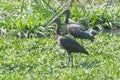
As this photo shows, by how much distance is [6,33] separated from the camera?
1245cm

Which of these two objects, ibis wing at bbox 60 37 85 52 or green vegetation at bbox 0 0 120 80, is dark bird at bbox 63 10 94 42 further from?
ibis wing at bbox 60 37 85 52

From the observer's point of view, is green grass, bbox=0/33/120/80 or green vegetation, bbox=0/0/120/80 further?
green vegetation, bbox=0/0/120/80

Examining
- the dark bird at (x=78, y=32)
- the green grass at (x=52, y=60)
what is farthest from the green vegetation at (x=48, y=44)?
the dark bird at (x=78, y=32)

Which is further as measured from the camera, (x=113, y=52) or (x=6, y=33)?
(x=6, y=33)

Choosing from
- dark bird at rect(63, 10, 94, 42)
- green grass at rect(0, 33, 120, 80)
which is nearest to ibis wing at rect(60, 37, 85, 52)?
green grass at rect(0, 33, 120, 80)

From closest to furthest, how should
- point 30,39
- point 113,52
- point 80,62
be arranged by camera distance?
point 80,62 → point 113,52 → point 30,39

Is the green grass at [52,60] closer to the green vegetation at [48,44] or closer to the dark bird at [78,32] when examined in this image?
the green vegetation at [48,44]

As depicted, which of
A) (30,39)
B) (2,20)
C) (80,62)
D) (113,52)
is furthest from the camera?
(2,20)

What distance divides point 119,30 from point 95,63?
9.69 feet

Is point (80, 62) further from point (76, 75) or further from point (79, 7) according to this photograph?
point (79, 7)

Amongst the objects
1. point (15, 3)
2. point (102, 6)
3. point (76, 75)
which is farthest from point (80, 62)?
point (15, 3)

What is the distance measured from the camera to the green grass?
945 cm

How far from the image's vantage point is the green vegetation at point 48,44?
9.63m

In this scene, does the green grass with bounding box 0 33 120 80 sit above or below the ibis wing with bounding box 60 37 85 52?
below
